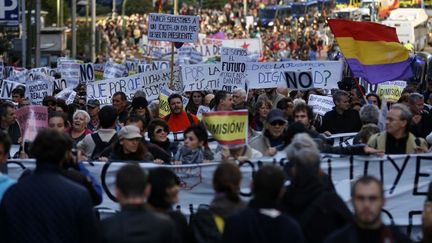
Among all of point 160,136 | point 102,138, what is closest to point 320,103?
point 160,136

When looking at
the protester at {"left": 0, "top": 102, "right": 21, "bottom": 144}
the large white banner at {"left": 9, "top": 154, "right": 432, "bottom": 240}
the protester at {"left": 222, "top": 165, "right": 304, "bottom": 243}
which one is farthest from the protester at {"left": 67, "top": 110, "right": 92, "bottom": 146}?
the protester at {"left": 222, "top": 165, "right": 304, "bottom": 243}

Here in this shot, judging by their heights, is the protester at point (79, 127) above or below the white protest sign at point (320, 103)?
above

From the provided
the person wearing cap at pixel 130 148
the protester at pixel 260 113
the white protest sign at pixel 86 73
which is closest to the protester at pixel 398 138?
the person wearing cap at pixel 130 148

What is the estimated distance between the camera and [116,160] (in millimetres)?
11547

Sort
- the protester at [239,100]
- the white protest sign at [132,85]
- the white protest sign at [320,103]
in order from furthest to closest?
the white protest sign at [132,85] < the white protest sign at [320,103] < the protester at [239,100]

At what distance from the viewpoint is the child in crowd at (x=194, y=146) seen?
11.4 meters

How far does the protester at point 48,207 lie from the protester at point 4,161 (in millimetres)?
525

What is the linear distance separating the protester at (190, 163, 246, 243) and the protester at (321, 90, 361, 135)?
23.4ft

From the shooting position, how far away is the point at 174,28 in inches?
864

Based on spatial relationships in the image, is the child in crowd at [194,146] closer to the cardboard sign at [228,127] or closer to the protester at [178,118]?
the cardboard sign at [228,127]

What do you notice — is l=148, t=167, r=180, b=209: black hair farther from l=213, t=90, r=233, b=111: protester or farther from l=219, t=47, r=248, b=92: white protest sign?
l=219, t=47, r=248, b=92: white protest sign

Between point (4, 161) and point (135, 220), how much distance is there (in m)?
2.26

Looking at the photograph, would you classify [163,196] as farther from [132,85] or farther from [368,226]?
[132,85]

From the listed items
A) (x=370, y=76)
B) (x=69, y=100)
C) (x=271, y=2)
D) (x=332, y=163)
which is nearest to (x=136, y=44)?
(x=271, y=2)
